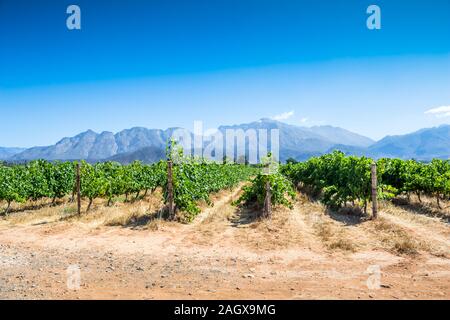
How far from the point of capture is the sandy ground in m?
5.85

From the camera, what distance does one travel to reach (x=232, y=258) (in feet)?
26.6

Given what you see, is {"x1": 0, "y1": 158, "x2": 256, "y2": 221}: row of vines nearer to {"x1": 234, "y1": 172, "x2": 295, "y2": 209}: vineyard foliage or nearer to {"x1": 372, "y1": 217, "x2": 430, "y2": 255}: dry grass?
{"x1": 234, "y1": 172, "x2": 295, "y2": 209}: vineyard foliage

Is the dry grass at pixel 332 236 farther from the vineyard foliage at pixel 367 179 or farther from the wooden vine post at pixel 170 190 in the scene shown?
the wooden vine post at pixel 170 190

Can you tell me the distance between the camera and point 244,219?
12.7 meters

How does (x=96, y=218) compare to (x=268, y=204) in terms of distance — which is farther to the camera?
(x=96, y=218)

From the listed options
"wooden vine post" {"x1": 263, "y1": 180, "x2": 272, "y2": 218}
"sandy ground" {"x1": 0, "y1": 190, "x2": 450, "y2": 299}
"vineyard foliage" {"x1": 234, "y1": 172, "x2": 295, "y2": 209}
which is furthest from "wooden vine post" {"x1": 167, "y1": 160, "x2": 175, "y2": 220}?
"wooden vine post" {"x1": 263, "y1": 180, "x2": 272, "y2": 218}

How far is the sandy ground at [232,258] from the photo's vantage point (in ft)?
19.2

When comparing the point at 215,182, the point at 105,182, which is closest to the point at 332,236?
the point at 105,182

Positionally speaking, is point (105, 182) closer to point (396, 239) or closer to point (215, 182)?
point (215, 182)

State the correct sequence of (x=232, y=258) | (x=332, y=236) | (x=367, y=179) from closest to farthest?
(x=232, y=258) < (x=332, y=236) < (x=367, y=179)

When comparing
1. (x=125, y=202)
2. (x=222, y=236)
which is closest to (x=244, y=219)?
(x=222, y=236)

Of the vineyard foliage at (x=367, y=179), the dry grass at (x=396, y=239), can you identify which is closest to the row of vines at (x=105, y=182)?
the vineyard foliage at (x=367, y=179)

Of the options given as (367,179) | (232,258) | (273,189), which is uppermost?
(367,179)
